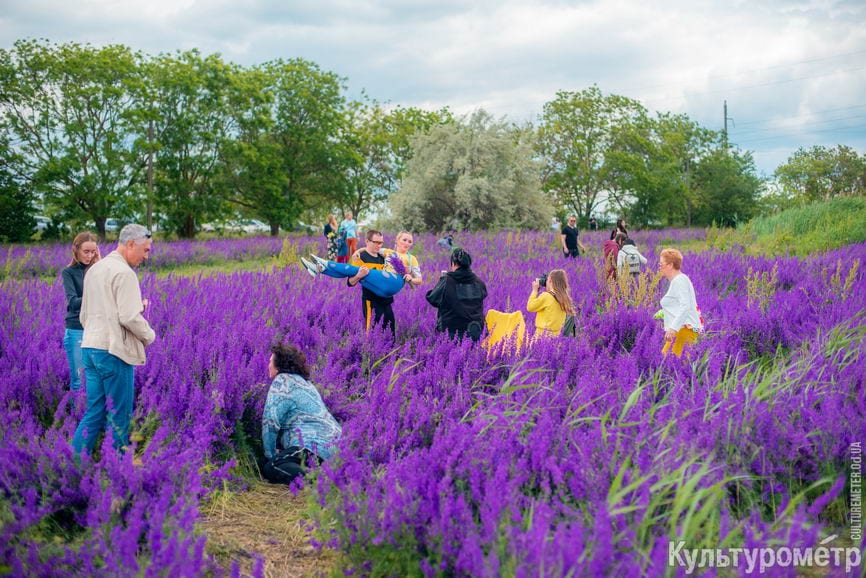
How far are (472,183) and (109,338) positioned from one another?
21.9m

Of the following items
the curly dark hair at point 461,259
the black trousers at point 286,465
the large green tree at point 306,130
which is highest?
the large green tree at point 306,130

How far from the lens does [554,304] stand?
637 cm

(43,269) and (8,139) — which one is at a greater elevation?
(8,139)

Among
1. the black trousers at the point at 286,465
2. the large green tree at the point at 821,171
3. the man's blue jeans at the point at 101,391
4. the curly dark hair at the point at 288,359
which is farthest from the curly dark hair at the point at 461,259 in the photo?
the large green tree at the point at 821,171

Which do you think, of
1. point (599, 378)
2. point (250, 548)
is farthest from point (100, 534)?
point (599, 378)

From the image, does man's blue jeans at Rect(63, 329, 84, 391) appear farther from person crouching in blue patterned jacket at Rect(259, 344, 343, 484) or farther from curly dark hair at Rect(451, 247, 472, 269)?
curly dark hair at Rect(451, 247, 472, 269)

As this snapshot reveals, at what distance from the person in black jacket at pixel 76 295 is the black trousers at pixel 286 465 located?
1.57 m

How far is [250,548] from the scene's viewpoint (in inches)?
126

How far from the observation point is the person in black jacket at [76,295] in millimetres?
4629

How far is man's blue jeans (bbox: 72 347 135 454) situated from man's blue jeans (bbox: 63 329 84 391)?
960mm

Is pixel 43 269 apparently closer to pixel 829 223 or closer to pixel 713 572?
pixel 713 572

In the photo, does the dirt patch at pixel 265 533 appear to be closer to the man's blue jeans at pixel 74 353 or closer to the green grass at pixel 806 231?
the man's blue jeans at pixel 74 353

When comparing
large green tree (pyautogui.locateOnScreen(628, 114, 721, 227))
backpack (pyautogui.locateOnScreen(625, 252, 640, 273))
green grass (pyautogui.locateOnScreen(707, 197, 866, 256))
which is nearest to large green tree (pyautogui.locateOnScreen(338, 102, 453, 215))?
large green tree (pyautogui.locateOnScreen(628, 114, 721, 227))

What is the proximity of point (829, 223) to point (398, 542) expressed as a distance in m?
19.2
